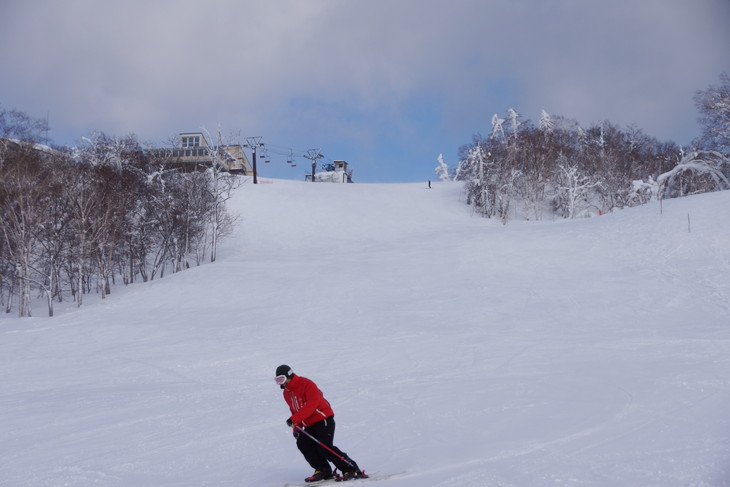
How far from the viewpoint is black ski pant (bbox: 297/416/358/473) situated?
595 cm

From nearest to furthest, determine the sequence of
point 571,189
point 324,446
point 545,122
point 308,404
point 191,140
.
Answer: point 308,404, point 324,446, point 571,189, point 545,122, point 191,140

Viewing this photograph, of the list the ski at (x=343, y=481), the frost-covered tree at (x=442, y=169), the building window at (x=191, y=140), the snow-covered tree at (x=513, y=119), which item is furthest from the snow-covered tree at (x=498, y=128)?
the ski at (x=343, y=481)

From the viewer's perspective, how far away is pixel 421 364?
520 inches

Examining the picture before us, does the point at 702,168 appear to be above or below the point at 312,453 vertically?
above

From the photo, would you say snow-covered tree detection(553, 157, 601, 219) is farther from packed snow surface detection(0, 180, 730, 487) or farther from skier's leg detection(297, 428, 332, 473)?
skier's leg detection(297, 428, 332, 473)

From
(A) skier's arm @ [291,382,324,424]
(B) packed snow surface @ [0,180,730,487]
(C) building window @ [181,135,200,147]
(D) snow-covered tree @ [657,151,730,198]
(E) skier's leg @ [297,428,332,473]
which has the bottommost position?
(B) packed snow surface @ [0,180,730,487]

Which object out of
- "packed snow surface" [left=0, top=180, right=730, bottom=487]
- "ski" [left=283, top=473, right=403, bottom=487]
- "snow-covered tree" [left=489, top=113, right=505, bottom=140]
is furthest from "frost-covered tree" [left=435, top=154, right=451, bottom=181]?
"ski" [left=283, top=473, right=403, bottom=487]

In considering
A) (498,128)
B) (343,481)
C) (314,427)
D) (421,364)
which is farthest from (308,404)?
(498,128)

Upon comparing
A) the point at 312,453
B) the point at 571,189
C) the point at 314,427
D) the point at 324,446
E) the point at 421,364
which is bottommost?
the point at 421,364

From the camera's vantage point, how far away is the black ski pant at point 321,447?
19.5 feet

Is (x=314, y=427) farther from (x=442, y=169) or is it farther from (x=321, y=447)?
(x=442, y=169)

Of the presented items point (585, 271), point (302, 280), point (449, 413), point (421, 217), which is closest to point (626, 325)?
point (585, 271)

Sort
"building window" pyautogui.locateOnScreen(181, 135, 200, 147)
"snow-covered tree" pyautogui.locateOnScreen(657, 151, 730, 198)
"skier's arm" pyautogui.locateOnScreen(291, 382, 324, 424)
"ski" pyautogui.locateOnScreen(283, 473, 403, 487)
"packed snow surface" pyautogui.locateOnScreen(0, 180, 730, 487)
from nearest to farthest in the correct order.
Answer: "skier's arm" pyautogui.locateOnScreen(291, 382, 324, 424)
"ski" pyautogui.locateOnScreen(283, 473, 403, 487)
"packed snow surface" pyautogui.locateOnScreen(0, 180, 730, 487)
"snow-covered tree" pyautogui.locateOnScreen(657, 151, 730, 198)
"building window" pyautogui.locateOnScreen(181, 135, 200, 147)

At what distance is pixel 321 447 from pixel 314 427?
0.83 feet
